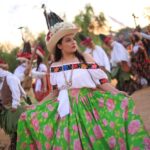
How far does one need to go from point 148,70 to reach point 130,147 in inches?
366

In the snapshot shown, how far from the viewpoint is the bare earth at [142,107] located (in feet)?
27.5

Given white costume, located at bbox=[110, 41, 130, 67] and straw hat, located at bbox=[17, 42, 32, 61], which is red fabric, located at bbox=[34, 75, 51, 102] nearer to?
straw hat, located at bbox=[17, 42, 32, 61]

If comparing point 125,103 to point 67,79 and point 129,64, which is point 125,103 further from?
point 129,64

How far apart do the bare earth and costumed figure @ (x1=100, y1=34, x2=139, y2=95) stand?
392 mm

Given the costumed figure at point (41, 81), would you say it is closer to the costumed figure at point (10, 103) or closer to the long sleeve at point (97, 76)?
the costumed figure at point (10, 103)

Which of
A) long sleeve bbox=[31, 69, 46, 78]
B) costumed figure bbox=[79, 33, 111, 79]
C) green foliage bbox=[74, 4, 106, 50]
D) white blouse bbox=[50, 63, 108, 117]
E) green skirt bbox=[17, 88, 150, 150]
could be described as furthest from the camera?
green foliage bbox=[74, 4, 106, 50]

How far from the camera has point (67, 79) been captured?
5.28 meters

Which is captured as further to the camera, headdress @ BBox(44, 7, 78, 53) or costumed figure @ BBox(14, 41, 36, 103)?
costumed figure @ BBox(14, 41, 36, 103)

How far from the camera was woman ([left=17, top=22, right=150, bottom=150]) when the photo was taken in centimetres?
489

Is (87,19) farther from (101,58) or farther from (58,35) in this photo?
(58,35)

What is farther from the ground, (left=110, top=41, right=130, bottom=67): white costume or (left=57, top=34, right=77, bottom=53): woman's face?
(left=57, top=34, right=77, bottom=53): woman's face

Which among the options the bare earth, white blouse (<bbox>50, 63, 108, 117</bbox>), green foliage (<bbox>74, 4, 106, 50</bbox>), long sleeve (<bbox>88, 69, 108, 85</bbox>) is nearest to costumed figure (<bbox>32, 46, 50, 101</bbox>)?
the bare earth

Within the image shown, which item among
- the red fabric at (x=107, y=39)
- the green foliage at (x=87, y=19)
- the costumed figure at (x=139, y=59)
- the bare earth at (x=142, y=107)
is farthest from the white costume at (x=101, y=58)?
the green foliage at (x=87, y=19)

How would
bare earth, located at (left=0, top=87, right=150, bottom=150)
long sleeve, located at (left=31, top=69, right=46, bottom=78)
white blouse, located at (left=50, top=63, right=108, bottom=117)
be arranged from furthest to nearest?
1. long sleeve, located at (left=31, top=69, right=46, bottom=78)
2. bare earth, located at (left=0, top=87, right=150, bottom=150)
3. white blouse, located at (left=50, top=63, right=108, bottom=117)
